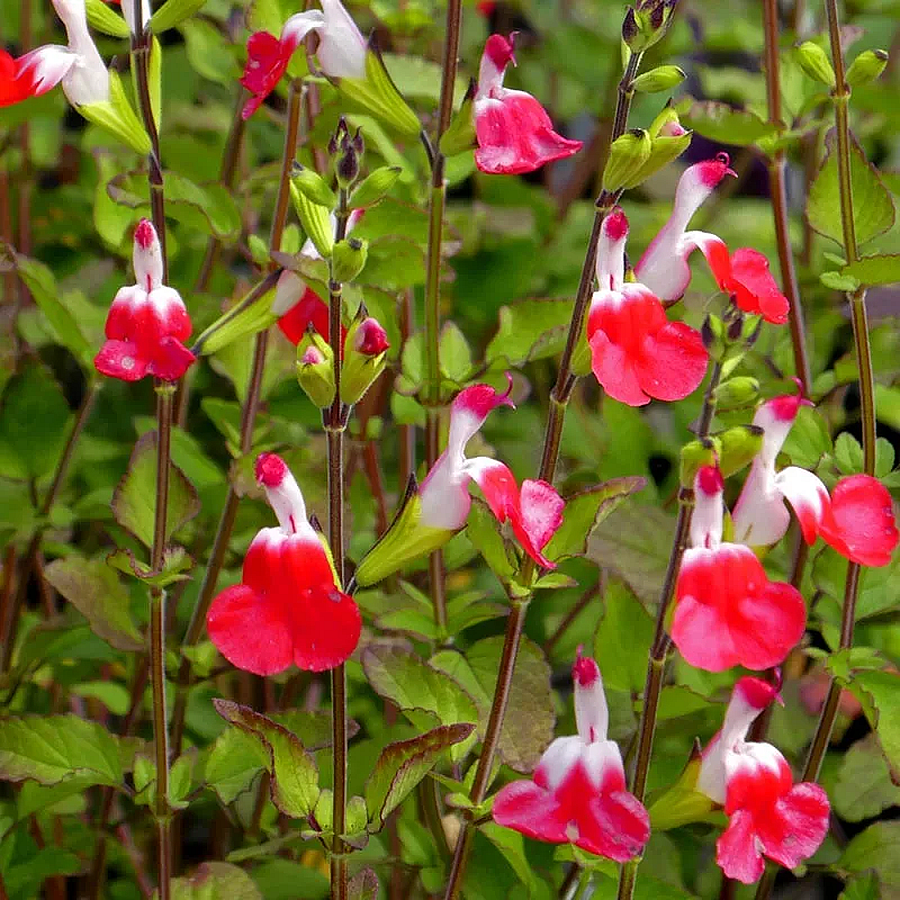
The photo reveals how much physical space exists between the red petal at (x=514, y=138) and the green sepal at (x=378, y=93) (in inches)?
2.8

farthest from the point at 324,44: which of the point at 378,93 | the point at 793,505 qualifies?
the point at 793,505

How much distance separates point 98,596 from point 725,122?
53 centimetres

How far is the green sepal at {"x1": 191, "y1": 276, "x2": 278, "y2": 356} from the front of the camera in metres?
0.74

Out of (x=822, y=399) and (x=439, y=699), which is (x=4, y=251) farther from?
(x=822, y=399)

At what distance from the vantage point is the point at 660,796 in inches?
27.5

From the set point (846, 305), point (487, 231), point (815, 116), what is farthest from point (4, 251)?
point (815, 116)

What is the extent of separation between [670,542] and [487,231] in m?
0.59

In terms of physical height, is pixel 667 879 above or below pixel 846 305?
below

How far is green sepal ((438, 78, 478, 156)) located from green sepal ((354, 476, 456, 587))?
20 centimetres

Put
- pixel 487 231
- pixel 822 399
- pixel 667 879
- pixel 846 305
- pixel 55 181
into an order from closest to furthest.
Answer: pixel 667 879 → pixel 822 399 → pixel 846 305 → pixel 487 231 → pixel 55 181

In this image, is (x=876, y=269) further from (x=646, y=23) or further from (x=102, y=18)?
(x=102, y=18)

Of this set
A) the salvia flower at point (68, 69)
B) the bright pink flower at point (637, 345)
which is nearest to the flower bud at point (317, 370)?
the bright pink flower at point (637, 345)

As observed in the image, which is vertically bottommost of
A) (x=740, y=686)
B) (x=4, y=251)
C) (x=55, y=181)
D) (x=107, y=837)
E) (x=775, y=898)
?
(x=775, y=898)

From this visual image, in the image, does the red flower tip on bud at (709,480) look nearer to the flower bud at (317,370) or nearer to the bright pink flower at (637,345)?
the bright pink flower at (637,345)
